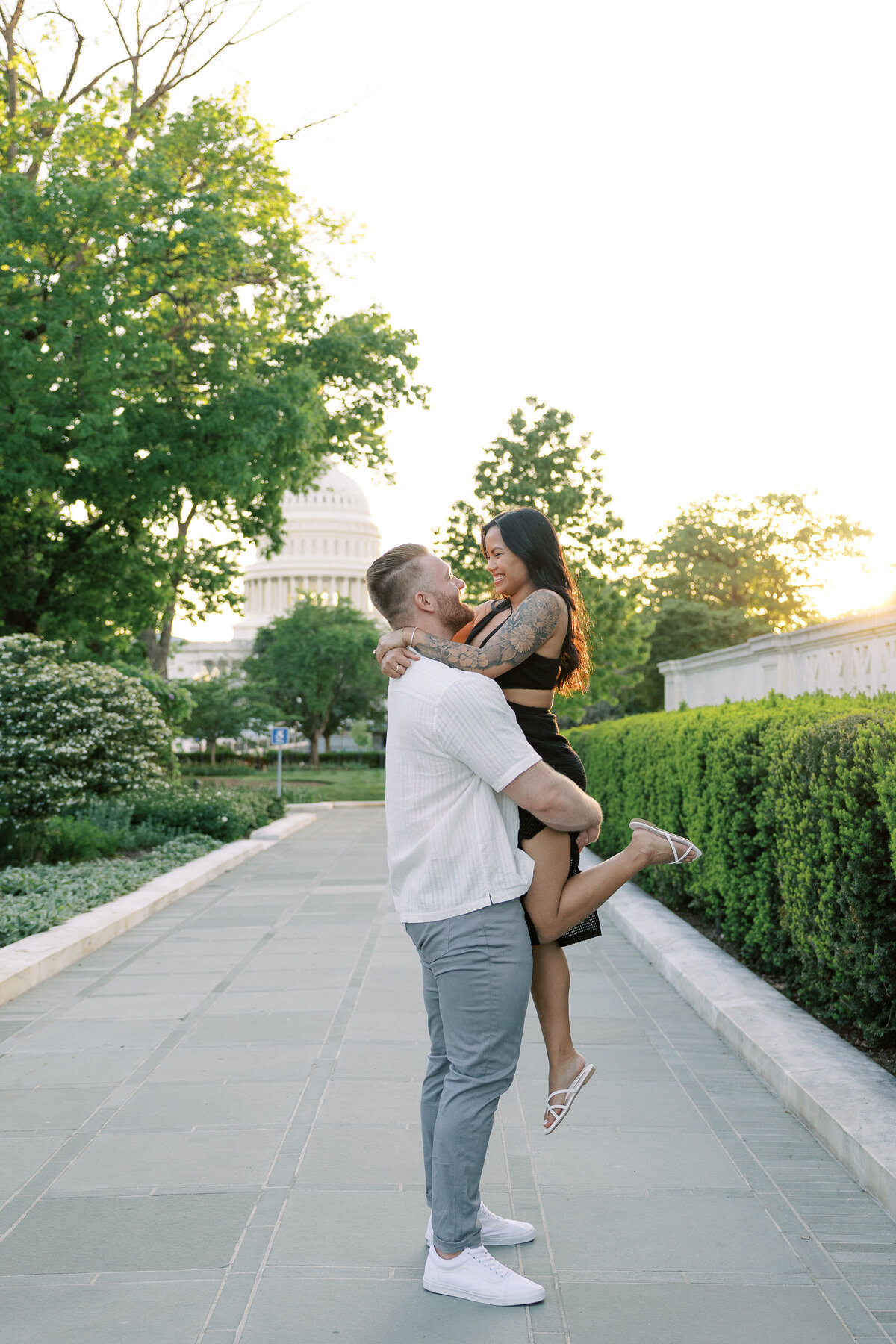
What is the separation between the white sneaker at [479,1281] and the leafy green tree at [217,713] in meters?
57.8

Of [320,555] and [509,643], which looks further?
[320,555]

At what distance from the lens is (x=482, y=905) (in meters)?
3.25

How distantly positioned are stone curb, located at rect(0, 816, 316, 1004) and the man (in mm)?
4680

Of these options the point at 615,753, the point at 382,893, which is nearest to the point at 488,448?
the point at 615,753

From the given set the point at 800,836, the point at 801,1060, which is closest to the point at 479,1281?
the point at 801,1060

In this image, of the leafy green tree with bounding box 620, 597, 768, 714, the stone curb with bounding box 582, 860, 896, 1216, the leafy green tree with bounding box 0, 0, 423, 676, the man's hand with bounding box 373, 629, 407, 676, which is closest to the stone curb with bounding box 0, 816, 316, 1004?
the stone curb with bounding box 582, 860, 896, 1216

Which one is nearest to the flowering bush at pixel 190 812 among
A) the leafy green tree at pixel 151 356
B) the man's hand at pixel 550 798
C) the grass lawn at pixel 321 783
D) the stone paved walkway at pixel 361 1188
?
the leafy green tree at pixel 151 356

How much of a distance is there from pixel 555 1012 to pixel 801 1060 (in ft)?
6.43

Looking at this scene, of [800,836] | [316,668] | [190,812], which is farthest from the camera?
[316,668]

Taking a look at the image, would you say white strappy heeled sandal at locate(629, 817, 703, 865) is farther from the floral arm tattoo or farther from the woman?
the floral arm tattoo

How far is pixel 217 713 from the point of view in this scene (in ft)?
204

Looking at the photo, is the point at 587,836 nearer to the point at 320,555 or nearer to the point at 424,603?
the point at 424,603

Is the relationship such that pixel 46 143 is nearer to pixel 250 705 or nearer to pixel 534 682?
pixel 534 682

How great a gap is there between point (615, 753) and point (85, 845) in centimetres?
604
